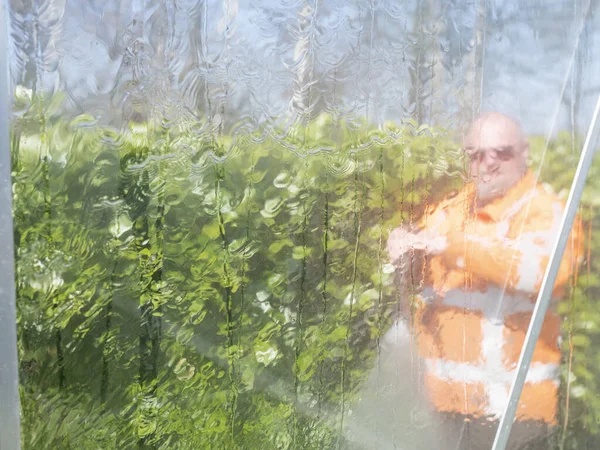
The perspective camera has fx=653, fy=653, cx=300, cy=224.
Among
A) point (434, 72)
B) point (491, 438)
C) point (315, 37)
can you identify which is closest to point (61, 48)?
point (315, 37)

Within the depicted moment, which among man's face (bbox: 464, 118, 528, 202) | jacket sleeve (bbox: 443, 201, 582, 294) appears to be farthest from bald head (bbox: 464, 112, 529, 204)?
jacket sleeve (bbox: 443, 201, 582, 294)

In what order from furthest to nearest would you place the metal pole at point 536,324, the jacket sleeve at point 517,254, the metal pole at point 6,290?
the jacket sleeve at point 517,254, the metal pole at point 536,324, the metal pole at point 6,290

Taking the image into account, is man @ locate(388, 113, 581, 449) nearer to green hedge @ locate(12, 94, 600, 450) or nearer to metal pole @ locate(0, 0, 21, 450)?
green hedge @ locate(12, 94, 600, 450)

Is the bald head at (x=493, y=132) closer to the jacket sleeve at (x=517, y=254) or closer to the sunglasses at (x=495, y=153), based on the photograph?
the sunglasses at (x=495, y=153)

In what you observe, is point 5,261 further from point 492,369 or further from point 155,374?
point 492,369

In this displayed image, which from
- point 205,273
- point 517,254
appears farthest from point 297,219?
point 517,254

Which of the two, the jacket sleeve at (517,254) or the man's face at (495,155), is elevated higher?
the man's face at (495,155)

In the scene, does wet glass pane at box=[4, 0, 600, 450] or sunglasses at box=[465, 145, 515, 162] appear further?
sunglasses at box=[465, 145, 515, 162]

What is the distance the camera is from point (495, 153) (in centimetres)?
183

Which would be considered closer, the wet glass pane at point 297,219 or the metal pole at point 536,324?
the wet glass pane at point 297,219

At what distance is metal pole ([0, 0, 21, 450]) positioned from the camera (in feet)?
3.69

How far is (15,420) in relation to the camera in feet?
3.92

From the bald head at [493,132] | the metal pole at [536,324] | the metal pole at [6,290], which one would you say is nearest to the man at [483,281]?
the bald head at [493,132]

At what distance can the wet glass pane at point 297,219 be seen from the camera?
1.21m
